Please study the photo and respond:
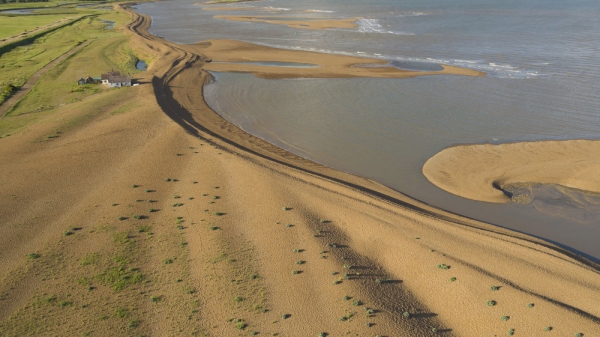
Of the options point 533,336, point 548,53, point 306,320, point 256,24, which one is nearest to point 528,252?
point 533,336

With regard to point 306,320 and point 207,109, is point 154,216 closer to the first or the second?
point 306,320

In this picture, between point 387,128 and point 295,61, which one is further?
point 295,61

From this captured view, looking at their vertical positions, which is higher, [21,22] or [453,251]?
[21,22]

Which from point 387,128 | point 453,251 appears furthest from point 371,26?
point 453,251

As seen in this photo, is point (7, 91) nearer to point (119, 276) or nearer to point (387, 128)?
point (387, 128)

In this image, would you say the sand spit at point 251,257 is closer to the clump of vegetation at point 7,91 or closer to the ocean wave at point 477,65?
the clump of vegetation at point 7,91

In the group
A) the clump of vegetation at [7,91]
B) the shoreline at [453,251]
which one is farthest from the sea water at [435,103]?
the clump of vegetation at [7,91]
